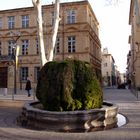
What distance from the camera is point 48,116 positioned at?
1091 centimetres

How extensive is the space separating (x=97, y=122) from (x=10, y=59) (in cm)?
3909

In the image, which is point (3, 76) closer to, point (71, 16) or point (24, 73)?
point (24, 73)

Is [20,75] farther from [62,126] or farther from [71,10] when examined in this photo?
[62,126]

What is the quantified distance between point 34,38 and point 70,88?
3807 cm

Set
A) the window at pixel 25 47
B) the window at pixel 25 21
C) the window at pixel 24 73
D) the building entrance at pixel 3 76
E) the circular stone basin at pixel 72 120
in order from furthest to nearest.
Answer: the building entrance at pixel 3 76
the window at pixel 25 21
the window at pixel 25 47
the window at pixel 24 73
the circular stone basin at pixel 72 120

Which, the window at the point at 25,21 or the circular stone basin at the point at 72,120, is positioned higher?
the window at the point at 25,21

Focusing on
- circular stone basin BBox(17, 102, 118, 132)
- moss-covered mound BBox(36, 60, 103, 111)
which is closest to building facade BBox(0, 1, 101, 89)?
moss-covered mound BBox(36, 60, 103, 111)

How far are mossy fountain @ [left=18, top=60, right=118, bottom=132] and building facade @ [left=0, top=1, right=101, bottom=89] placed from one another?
111 feet

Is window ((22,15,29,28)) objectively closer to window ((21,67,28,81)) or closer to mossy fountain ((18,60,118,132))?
window ((21,67,28,81))

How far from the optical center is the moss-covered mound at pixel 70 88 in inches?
458

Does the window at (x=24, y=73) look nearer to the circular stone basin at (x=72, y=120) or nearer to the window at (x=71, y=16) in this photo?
the window at (x=71, y=16)

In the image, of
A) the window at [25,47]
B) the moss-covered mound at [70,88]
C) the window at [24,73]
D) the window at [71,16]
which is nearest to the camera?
the moss-covered mound at [70,88]

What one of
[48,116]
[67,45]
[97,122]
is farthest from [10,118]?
[67,45]

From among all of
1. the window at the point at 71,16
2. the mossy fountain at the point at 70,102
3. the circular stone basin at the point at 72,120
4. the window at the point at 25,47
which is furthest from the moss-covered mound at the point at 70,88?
the window at the point at 25,47
